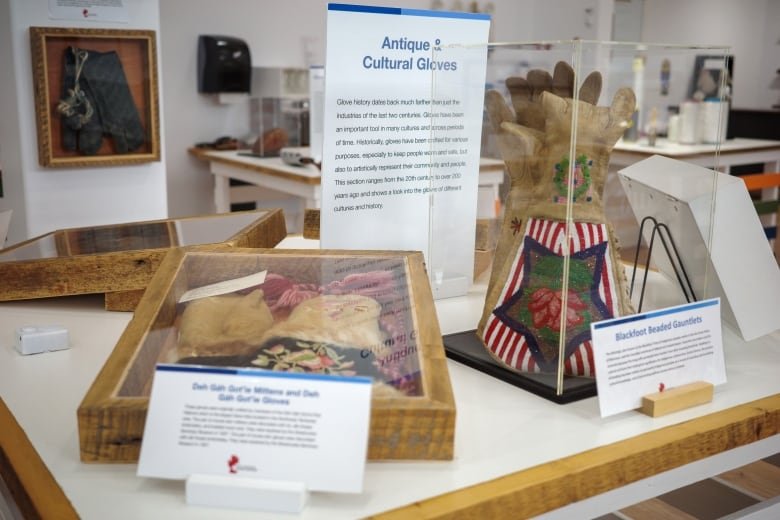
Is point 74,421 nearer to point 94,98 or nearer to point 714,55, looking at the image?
point 714,55

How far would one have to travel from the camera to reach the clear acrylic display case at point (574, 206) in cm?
102

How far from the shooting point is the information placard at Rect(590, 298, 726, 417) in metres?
0.94

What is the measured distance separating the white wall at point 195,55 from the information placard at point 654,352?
16.1 feet

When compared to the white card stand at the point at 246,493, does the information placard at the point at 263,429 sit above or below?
above

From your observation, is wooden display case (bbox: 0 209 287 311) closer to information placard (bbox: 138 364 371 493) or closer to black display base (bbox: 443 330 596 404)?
black display base (bbox: 443 330 596 404)

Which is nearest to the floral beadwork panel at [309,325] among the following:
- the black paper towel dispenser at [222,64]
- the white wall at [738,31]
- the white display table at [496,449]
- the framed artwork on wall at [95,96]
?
the white display table at [496,449]

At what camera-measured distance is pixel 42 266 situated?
4.65 feet

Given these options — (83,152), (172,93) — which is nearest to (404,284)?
(83,152)

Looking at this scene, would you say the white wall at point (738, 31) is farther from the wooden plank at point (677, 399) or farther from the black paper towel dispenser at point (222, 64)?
the wooden plank at point (677, 399)

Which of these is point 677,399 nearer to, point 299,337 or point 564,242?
point 564,242

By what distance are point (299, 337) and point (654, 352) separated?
43cm

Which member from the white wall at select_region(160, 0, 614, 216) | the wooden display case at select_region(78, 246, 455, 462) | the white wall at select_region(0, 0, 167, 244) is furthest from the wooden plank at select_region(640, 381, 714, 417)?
the white wall at select_region(160, 0, 614, 216)

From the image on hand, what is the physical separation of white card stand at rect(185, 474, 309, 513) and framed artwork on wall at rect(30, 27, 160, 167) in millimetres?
2537

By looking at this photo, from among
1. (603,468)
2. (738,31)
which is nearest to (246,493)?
(603,468)
